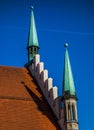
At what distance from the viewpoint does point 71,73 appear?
30.0 metres

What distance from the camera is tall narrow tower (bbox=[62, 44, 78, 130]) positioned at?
91.4ft

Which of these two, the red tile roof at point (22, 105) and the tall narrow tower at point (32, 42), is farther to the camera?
the tall narrow tower at point (32, 42)

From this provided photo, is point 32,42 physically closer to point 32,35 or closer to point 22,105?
point 32,35

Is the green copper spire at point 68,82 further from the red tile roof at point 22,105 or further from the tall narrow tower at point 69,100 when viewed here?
the red tile roof at point 22,105

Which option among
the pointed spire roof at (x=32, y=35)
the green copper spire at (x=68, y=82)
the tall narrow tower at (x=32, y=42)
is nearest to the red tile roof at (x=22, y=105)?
the green copper spire at (x=68, y=82)

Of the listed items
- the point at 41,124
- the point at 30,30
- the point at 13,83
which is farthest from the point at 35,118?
the point at 30,30

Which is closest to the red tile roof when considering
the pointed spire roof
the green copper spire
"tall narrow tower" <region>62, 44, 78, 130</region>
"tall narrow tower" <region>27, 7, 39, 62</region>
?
"tall narrow tower" <region>62, 44, 78, 130</region>

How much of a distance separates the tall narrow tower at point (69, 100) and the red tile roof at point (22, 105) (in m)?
1.05

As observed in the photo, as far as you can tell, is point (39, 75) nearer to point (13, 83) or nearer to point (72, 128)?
point (13, 83)

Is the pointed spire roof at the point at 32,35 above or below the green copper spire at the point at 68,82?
above

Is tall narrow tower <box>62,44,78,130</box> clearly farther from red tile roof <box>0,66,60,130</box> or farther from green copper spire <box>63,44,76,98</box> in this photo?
red tile roof <box>0,66,60,130</box>

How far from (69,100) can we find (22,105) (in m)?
3.23

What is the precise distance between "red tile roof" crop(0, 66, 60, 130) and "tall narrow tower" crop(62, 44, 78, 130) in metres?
1.05

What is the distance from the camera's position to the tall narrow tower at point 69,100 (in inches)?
1096
